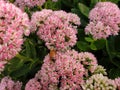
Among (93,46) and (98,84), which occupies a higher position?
(93,46)

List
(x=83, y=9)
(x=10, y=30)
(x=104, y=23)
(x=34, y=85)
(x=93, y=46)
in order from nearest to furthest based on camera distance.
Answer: (x=10, y=30) < (x=34, y=85) < (x=104, y=23) < (x=93, y=46) < (x=83, y=9)

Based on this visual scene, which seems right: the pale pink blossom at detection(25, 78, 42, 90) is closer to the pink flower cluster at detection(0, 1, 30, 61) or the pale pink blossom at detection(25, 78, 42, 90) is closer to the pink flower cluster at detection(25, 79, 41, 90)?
the pink flower cluster at detection(25, 79, 41, 90)

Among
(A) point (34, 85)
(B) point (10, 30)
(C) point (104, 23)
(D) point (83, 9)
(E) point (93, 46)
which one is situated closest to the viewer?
(B) point (10, 30)

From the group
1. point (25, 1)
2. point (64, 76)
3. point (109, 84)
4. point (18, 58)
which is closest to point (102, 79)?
point (109, 84)

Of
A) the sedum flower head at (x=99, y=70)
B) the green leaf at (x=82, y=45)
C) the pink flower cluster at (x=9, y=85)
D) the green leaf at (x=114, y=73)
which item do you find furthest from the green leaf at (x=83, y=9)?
the pink flower cluster at (x=9, y=85)

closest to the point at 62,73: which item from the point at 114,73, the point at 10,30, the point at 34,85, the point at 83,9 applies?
the point at 34,85

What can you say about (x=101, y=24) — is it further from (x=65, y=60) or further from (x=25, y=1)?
(x=25, y=1)

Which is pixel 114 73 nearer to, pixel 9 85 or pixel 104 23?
pixel 104 23
